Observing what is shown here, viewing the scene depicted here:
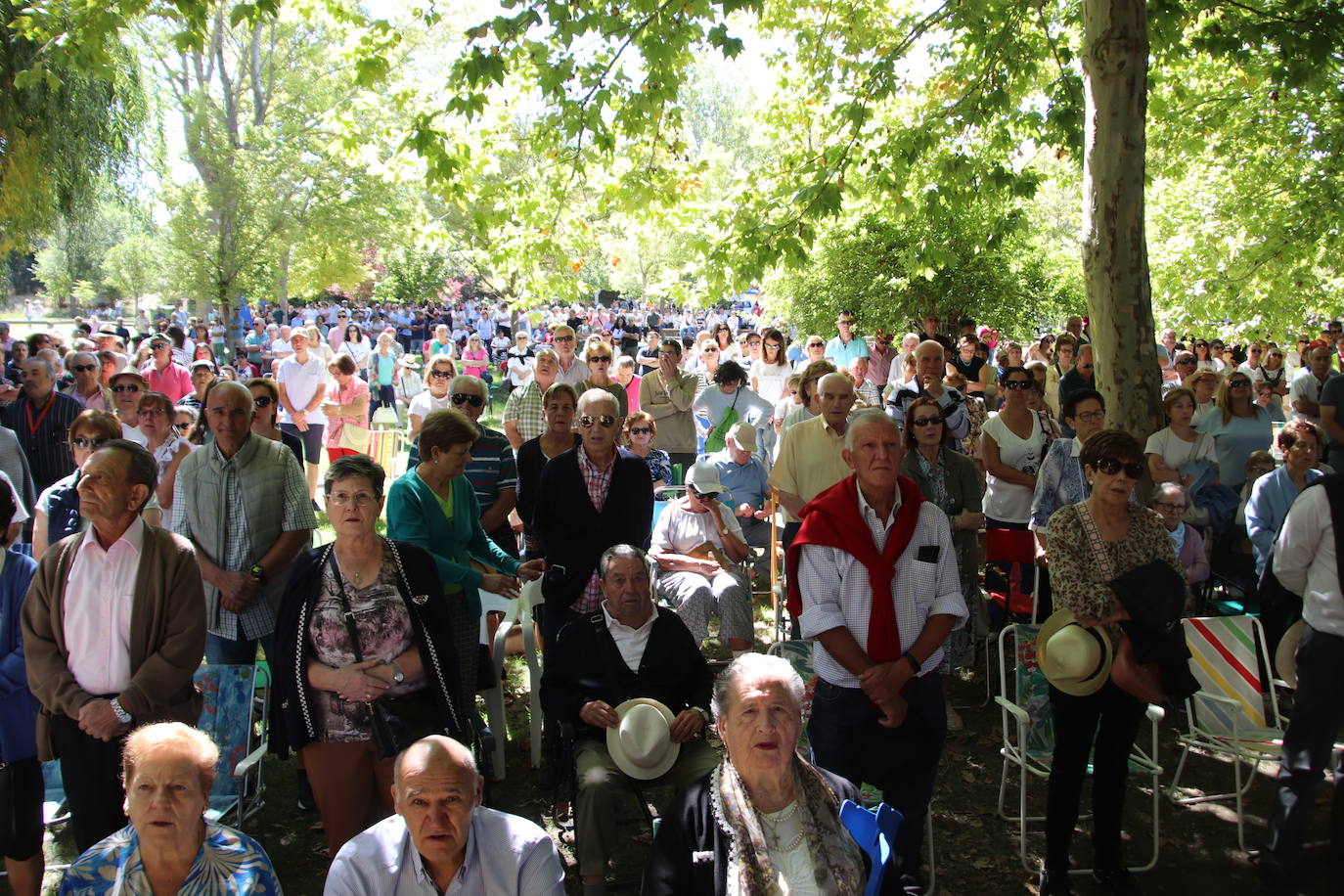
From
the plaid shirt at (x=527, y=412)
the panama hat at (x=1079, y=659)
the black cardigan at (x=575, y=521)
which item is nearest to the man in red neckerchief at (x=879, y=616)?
the panama hat at (x=1079, y=659)

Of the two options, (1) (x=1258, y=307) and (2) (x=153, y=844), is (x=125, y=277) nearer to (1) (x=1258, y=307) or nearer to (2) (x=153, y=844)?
(1) (x=1258, y=307)

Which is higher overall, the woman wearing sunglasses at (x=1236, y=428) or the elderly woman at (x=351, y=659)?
the woman wearing sunglasses at (x=1236, y=428)

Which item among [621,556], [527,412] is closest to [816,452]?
[621,556]

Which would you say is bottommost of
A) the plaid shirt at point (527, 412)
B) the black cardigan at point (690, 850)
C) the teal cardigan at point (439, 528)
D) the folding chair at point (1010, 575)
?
the black cardigan at point (690, 850)

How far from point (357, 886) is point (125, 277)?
49753 millimetres

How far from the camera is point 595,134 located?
739 centimetres

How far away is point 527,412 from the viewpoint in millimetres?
7926

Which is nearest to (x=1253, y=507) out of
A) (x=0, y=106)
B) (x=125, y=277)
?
(x=0, y=106)

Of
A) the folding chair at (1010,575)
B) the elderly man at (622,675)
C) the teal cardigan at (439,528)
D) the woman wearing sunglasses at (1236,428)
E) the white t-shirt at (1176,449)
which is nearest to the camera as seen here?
the elderly man at (622,675)

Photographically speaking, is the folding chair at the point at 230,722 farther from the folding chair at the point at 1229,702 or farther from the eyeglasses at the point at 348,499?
the folding chair at the point at 1229,702

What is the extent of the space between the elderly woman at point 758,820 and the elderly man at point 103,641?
191cm

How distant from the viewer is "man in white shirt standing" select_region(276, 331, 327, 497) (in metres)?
10.2

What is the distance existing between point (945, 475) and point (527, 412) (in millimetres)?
3410

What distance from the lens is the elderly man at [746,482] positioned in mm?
7473
